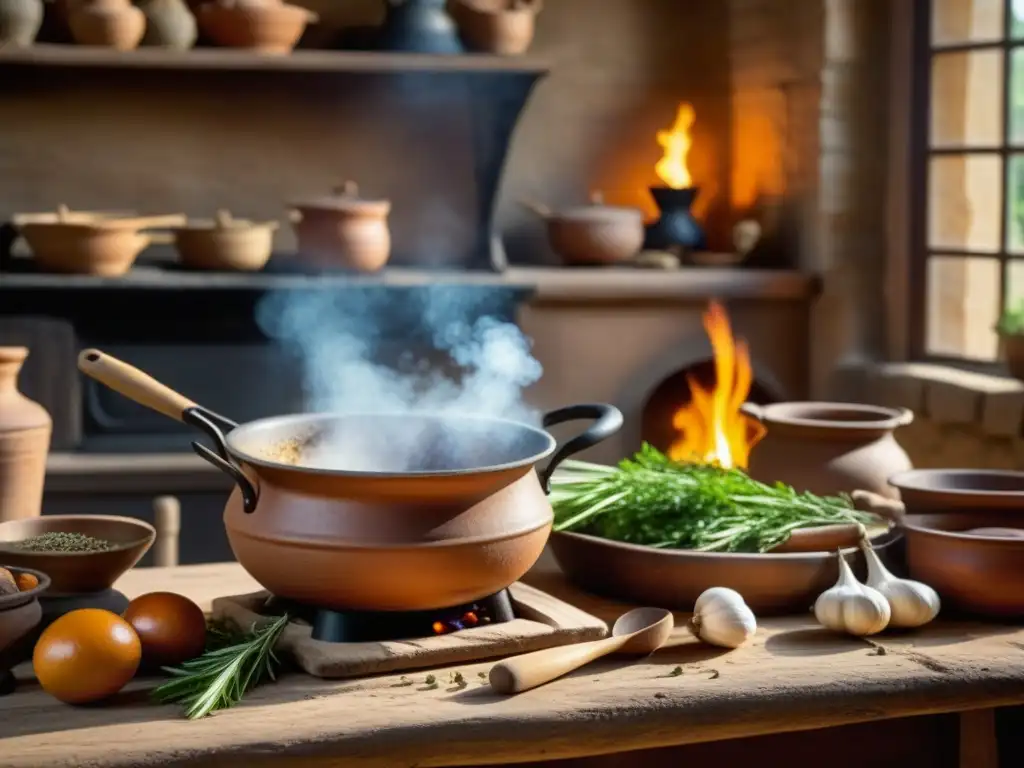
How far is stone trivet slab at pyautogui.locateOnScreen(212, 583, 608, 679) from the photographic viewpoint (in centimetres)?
142

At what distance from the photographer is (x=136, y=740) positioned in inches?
49.5

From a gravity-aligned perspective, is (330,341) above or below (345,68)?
below

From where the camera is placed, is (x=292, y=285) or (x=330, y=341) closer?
(x=292, y=285)

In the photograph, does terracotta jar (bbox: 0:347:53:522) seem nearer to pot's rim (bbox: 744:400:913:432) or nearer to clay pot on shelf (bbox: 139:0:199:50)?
pot's rim (bbox: 744:400:913:432)

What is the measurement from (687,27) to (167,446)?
80.4 inches

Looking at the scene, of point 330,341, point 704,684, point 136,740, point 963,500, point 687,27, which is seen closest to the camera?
point 136,740

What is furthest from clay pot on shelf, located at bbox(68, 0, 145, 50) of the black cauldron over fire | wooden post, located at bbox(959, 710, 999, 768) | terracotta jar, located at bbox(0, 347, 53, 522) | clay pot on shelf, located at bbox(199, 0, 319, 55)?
wooden post, located at bbox(959, 710, 999, 768)

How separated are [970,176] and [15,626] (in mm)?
3044

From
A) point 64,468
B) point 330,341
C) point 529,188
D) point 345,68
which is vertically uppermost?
point 345,68

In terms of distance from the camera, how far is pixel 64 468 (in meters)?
3.66

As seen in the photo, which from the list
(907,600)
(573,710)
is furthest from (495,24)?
(573,710)

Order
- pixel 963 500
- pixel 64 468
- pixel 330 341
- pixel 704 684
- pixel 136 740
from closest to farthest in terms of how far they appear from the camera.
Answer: pixel 136 740
pixel 704 684
pixel 963 500
pixel 64 468
pixel 330 341

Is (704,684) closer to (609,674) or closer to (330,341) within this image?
(609,674)

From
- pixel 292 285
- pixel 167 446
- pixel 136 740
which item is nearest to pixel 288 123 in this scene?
pixel 292 285
